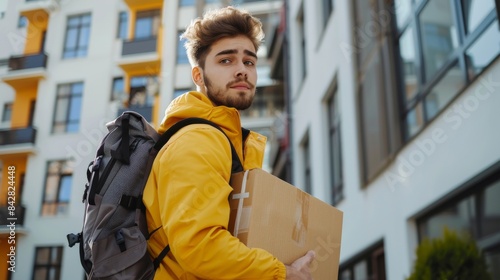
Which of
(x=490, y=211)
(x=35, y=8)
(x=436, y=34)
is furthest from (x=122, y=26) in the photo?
(x=490, y=211)

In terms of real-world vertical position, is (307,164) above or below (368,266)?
above

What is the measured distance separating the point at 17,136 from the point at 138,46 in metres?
5.67

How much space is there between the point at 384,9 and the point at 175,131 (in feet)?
25.4

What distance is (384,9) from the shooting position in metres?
9.51

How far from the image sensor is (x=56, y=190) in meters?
18.1

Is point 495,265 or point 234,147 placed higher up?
point 495,265

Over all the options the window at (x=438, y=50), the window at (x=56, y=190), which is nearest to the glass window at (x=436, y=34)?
the window at (x=438, y=50)

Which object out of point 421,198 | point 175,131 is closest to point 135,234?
point 175,131

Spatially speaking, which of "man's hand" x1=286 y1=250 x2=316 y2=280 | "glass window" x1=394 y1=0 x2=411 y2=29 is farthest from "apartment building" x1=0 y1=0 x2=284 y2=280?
"man's hand" x1=286 y1=250 x2=316 y2=280

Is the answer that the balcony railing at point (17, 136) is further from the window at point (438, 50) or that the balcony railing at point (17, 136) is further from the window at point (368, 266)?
the window at point (438, 50)

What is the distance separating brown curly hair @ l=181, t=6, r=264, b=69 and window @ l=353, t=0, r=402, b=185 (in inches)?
237

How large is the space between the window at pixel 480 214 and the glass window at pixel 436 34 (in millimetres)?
1784

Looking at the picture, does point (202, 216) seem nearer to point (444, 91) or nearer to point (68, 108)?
point (444, 91)

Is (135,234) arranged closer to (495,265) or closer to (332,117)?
(495,265)
